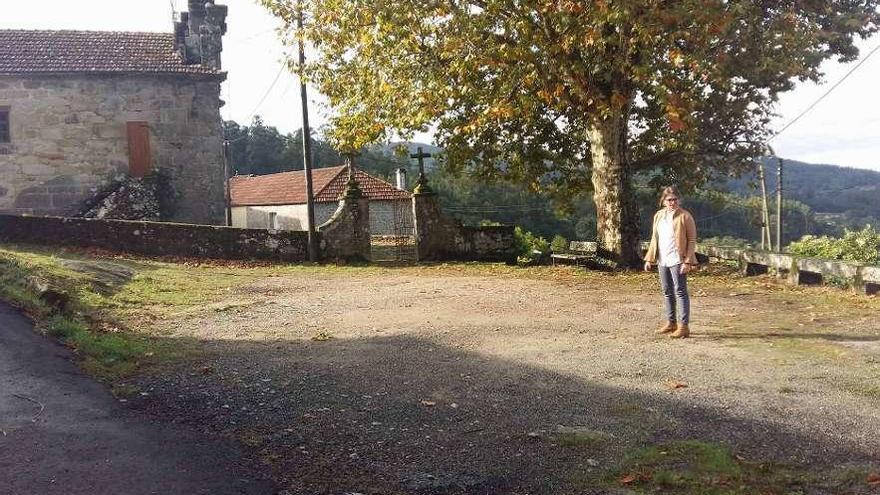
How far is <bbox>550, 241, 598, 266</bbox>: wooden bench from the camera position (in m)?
16.3

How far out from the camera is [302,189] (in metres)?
39.3

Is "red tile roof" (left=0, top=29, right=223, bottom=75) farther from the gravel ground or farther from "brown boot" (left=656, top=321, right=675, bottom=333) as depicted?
"brown boot" (left=656, top=321, right=675, bottom=333)

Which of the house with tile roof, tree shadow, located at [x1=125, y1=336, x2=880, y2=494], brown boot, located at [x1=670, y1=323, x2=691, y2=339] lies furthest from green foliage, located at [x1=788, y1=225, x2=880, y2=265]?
tree shadow, located at [x1=125, y1=336, x2=880, y2=494]

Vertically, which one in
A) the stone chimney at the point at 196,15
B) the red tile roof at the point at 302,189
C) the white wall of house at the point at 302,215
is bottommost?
the white wall of house at the point at 302,215

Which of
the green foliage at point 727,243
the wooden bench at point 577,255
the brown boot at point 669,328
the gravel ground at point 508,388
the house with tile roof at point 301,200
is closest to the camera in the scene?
the gravel ground at point 508,388

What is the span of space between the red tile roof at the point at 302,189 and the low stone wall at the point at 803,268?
21.2 m

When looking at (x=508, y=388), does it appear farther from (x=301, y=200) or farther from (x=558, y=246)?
(x=301, y=200)

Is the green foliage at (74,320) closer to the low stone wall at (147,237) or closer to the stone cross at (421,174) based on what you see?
the low stone wall at (147,237)

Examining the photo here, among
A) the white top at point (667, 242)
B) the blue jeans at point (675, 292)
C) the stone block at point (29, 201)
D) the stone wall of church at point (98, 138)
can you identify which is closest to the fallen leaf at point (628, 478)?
the blue jeans at point (675, 292)

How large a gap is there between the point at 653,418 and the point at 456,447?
1.51 meters

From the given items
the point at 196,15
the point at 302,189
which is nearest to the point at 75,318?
the point at 196,15

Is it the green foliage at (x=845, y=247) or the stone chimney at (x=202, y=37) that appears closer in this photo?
the green foliage at (x=845, y=247)

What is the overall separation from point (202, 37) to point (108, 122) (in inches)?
156

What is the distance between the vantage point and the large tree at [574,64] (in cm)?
1288
